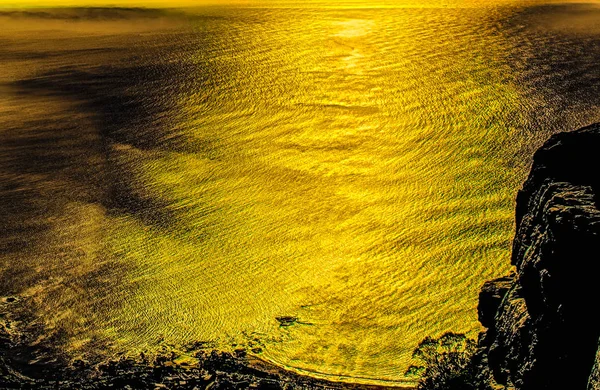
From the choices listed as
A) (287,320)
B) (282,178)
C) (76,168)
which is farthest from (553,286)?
(76,168)

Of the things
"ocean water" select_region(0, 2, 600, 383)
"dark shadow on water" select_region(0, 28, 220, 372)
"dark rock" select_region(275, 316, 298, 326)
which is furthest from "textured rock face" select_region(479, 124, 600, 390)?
"dark shadow on water" select_region(0, 28, 220, 372)

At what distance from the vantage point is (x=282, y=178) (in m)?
2.38

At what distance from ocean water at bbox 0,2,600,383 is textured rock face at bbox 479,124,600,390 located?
353mm

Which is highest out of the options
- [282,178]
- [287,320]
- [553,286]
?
[553,286]

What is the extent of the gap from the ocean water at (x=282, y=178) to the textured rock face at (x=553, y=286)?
0.35m

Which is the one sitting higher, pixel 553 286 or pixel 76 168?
pixel 553 286

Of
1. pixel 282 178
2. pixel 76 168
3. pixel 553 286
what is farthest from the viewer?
pixel 76 168

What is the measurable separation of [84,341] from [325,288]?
2.02ft

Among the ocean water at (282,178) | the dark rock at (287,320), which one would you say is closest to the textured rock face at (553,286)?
the ocean water at (282,178)

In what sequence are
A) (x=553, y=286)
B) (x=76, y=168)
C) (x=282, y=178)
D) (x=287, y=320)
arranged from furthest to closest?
(x=76, y=168) → (x=282, y=178) → (x=287, y=320) → (x=553, y=286)

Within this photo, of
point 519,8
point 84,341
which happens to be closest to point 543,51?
point 519,8

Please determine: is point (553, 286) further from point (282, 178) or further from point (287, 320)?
point (282, 178)

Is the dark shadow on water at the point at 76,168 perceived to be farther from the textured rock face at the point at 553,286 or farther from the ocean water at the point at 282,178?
the textured rock face at the point at 553,286

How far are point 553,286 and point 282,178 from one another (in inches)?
55.7
